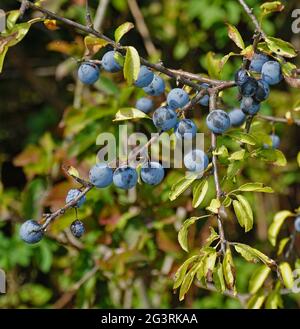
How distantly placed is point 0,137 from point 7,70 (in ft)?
1.05

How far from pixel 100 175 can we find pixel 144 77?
222 mm

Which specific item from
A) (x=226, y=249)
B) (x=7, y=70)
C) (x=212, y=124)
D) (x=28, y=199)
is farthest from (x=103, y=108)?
(x=7, y=70)

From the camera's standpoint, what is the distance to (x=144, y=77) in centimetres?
125

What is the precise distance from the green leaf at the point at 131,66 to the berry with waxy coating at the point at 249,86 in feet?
0.73

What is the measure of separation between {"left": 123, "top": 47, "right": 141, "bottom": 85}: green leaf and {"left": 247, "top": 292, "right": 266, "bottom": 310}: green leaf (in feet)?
2.47

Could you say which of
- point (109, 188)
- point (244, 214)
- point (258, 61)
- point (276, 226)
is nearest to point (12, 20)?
point (258, 61)

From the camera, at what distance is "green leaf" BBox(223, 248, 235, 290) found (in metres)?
1.18

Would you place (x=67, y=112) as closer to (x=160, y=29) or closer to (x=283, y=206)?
(x=160, y=29)

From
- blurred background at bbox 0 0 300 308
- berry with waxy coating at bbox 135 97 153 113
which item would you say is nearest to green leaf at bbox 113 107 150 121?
berry with waxy coating at bbox 135 97 153 113

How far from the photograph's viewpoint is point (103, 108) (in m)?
1.88

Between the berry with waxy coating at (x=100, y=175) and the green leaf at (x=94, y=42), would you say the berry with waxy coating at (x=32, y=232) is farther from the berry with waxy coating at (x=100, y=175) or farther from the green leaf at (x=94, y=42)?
the green leaf at (x=94, y=42)

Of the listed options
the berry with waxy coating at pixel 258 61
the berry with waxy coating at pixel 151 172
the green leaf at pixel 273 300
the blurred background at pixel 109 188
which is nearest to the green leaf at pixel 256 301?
the green leaf at pixel 273 300

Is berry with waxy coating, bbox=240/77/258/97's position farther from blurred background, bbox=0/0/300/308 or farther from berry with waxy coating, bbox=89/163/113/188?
blurred background, bbox=0/0/300/308

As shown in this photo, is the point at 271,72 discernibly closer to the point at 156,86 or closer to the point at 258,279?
the point at 156,86
